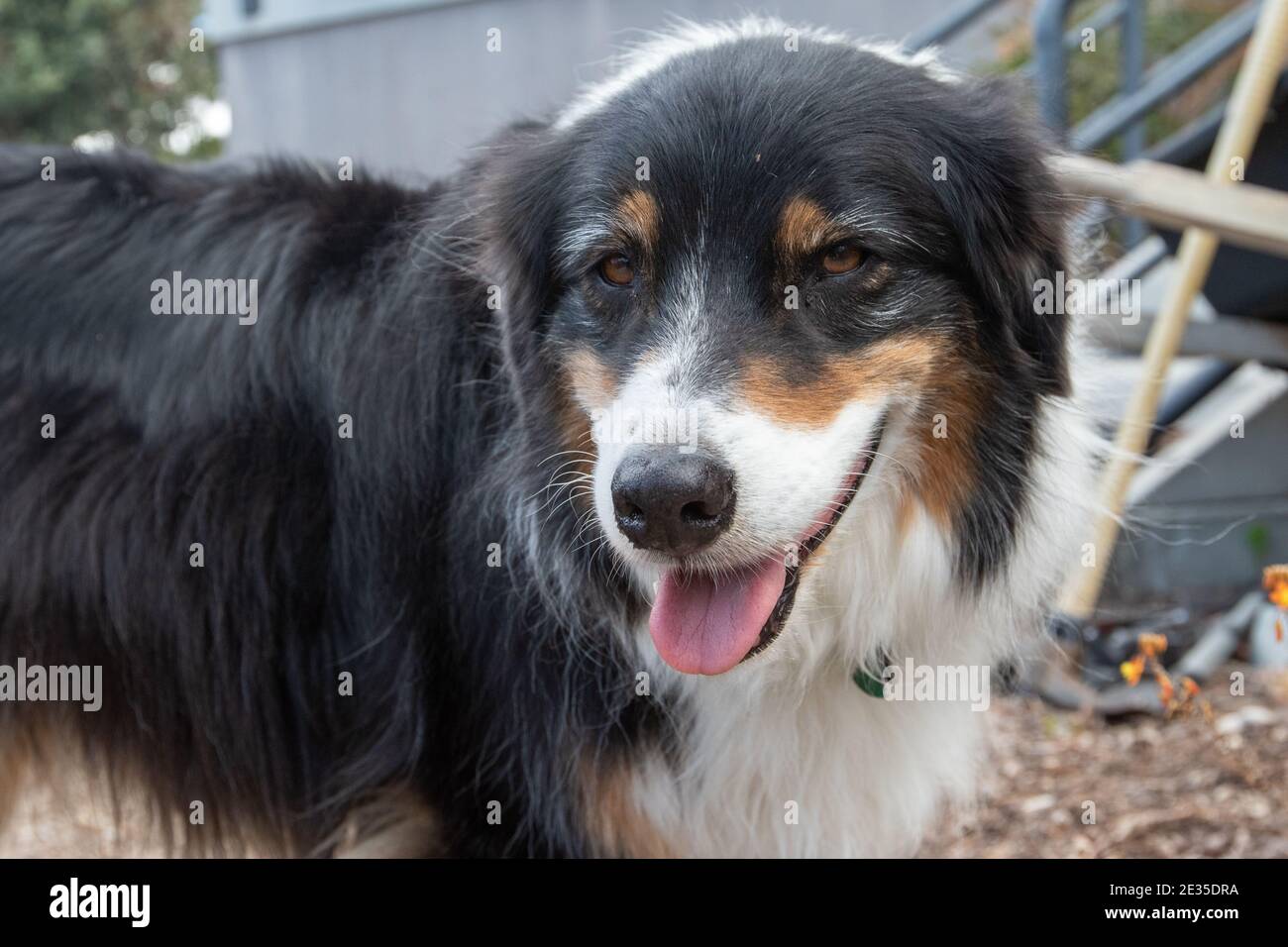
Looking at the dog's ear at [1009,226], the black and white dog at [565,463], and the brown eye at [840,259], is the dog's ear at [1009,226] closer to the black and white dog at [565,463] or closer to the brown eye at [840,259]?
the black and white dog at [565,463]

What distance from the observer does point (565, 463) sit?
263 cm

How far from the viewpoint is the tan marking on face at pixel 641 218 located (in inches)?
96.7

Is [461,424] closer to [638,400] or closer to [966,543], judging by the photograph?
[638,400]

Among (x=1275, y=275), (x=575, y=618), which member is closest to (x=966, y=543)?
(x=575, y=618)

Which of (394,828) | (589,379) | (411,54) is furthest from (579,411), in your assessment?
(411,54)

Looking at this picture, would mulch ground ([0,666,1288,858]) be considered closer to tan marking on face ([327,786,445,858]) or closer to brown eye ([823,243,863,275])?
tan marking on face ([327,786,445,858])

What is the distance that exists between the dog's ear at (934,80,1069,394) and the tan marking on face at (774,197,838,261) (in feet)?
0.99

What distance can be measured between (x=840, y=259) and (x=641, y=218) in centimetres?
39

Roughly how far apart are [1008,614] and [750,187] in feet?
3.79

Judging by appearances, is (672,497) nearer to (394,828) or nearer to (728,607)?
(728,607)

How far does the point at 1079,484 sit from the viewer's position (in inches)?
112

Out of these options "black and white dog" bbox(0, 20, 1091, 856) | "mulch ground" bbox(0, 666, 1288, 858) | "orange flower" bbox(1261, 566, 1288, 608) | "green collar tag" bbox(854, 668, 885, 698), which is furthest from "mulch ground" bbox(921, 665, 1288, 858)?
"green collar tag" bbox(854, 668, 885, 698)

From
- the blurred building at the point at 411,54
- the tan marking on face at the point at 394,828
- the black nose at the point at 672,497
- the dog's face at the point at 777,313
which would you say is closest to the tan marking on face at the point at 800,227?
the dog's face at the point at 777,313

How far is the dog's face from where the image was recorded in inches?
88.4
